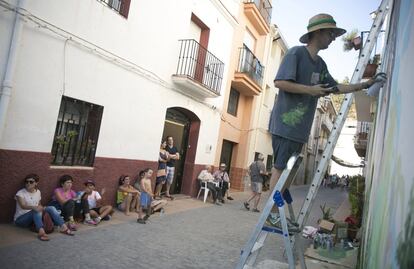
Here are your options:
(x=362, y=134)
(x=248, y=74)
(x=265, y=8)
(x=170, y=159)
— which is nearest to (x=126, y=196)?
(x=170, y=159)

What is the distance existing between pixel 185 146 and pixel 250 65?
5.72m

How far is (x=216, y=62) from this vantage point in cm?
1222

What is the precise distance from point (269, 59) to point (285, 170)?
55.4 feet

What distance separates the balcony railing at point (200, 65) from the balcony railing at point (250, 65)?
2243 millimetres

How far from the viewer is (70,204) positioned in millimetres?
5844

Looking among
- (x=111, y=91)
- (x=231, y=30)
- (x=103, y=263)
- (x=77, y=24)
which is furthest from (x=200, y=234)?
(x=231, y=30)

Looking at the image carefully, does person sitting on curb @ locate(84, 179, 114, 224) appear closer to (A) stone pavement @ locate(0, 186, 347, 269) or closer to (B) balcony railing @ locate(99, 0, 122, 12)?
(A) stone pavement @ locate(0, 186, 347, 269)

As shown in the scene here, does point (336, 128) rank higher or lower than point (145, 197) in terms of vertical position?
higher

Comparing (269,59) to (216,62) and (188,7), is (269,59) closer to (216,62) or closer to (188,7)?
A: (216,62)

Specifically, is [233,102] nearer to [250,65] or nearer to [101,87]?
[250,65]

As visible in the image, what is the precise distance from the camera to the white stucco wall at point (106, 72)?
5695mm

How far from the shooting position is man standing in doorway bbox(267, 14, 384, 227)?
110 inches

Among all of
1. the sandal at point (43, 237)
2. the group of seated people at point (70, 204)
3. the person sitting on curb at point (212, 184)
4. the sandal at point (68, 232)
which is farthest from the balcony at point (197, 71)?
the sandal at point (43, 237)

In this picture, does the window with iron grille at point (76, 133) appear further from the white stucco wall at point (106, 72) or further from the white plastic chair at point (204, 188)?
the white plastic chair at point (204, 188)
